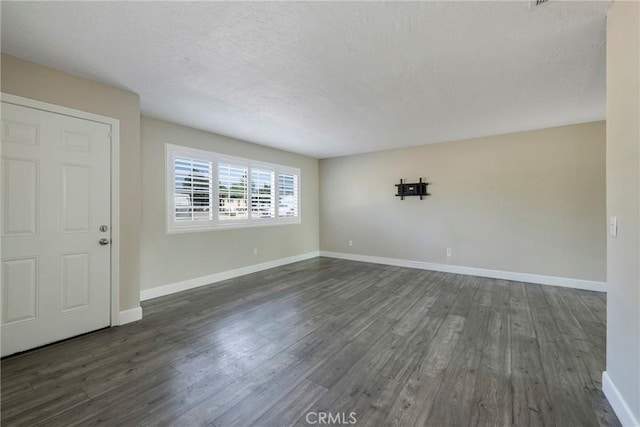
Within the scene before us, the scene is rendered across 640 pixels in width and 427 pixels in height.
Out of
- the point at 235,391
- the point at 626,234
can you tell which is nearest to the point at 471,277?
the point at 626,234

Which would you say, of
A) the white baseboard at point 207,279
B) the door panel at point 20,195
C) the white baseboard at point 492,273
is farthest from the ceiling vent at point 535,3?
the white baseboard at point 207,279

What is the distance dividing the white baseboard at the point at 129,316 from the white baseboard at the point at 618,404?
13.4 ft

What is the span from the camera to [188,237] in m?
4.16

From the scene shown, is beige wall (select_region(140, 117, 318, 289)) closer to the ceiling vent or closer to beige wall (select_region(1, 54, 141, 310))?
beige wall (select_region(1, 54, 141, 310))

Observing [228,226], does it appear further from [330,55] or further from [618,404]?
[618,404]

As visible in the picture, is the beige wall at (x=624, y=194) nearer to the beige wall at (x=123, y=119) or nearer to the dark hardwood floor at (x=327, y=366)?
the dark hardwood floor at (x=327, y=366)

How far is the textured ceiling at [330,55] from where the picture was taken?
1.74 metres

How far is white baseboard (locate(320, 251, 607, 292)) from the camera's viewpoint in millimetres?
4035

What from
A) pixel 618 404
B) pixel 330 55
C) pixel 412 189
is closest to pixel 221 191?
pixel 330 55

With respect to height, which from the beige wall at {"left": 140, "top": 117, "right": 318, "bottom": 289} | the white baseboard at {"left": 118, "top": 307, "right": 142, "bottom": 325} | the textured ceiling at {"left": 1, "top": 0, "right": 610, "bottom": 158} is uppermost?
the textured ceiling at {"left": 1, "top": 0, "right": 610, "bottom": 158}

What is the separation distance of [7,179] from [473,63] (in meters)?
4.20

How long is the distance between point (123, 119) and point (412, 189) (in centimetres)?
491

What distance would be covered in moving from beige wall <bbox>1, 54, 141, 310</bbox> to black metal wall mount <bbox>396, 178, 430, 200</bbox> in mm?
4683

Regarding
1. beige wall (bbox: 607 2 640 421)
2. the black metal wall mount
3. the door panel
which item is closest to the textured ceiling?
beige wall (bbox: 607 2 640 421)
